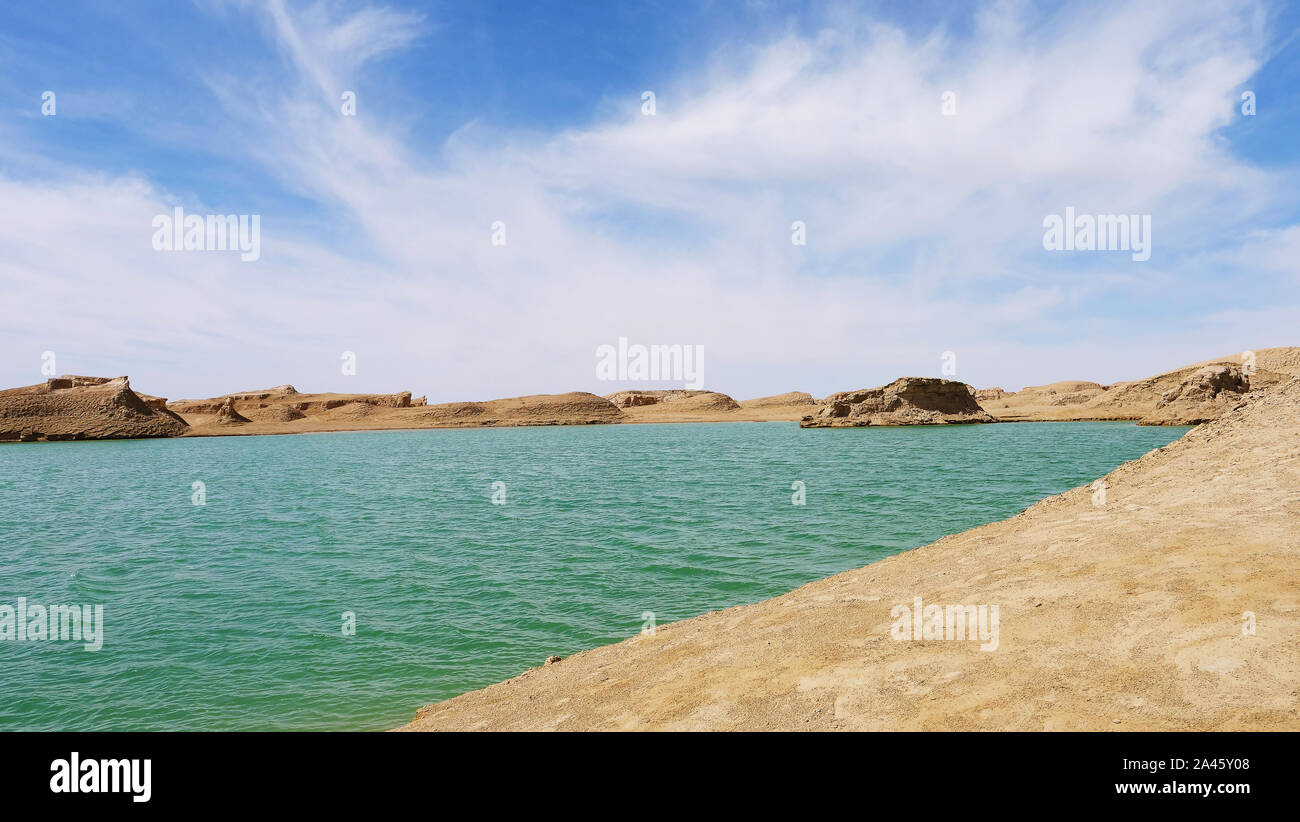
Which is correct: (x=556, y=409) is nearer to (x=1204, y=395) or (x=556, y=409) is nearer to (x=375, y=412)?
(x=375, y=412)

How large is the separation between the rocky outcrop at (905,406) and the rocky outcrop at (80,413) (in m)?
109

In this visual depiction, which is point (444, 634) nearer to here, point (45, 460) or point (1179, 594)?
point (1179, 594)

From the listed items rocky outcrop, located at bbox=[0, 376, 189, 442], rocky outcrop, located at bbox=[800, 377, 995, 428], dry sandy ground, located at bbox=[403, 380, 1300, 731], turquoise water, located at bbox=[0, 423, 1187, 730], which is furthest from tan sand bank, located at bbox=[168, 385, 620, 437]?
dry sandy ground, located at bbox=[403, 380, 1300, 731]

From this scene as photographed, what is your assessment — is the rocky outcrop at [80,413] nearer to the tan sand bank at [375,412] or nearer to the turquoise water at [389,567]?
the tan sand bank at [375,412]

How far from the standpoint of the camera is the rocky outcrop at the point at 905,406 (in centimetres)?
8800

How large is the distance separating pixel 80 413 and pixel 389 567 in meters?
116

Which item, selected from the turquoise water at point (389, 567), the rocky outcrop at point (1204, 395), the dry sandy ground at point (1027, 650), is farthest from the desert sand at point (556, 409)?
the dry sandy ground at point (1027, 650)

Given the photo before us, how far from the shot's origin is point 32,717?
30.1 ft

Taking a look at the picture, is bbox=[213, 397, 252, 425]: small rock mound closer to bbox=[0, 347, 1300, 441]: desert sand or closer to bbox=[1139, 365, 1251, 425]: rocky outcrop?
bbox=[0, 347, 1300, 441]: desert sand

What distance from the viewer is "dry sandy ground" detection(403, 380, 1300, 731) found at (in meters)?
4.73

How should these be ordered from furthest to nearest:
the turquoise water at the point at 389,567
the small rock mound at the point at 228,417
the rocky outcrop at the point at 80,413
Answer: the small rock mound at the point at 228,417, the rocky outcrop at the point at 80,413, the turquoise water at the point at 389,567

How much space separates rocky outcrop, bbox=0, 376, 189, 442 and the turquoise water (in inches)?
2950

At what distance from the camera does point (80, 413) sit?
97375mm
